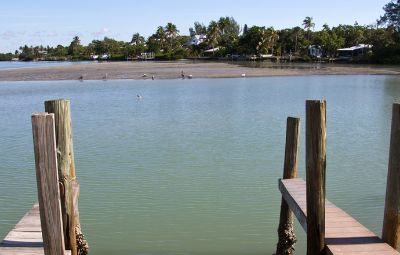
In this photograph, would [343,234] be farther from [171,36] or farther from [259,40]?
[171,36]

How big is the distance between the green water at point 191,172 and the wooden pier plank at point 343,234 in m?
1.62

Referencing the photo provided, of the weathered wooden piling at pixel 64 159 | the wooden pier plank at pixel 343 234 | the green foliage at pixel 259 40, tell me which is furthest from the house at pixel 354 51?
the weathered wooden piling at pixel 64 159

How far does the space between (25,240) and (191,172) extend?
7960 millimetres

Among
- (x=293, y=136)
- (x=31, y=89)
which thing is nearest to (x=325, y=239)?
(x=293, y=136)

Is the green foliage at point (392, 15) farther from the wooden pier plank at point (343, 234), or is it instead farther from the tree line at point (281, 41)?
the wooden pier plank at point (343, 234)

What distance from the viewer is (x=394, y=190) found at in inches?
229

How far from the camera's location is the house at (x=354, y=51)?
103206 millimetres

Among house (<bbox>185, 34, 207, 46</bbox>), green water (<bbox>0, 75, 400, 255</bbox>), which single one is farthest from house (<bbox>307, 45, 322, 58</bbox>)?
green water (<bbox>0, 75, 400, 255</bbox>)

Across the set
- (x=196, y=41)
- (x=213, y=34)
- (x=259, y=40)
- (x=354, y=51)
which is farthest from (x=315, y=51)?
(x=196, y=41)

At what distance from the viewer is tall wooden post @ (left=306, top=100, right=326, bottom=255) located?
19.6 feet

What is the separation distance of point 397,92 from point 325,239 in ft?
115

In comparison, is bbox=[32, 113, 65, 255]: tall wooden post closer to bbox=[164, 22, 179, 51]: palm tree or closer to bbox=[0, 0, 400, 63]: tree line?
bbox=[0, 0, 400, 63]: tree line

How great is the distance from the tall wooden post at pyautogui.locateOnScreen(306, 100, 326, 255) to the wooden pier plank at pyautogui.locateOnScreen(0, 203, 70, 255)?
304 centimetres

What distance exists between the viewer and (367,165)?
14.9 m
